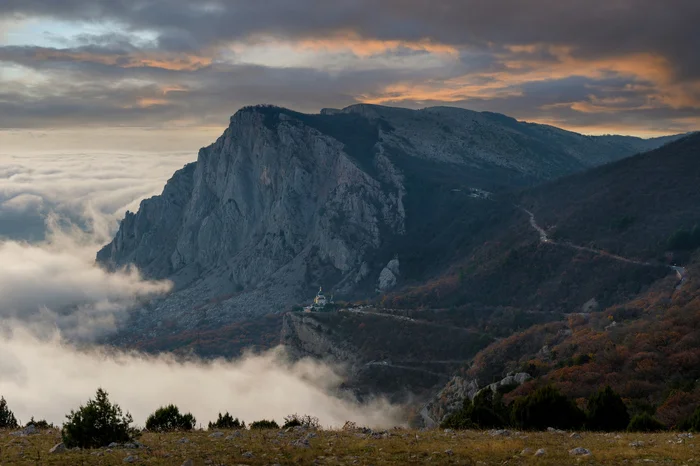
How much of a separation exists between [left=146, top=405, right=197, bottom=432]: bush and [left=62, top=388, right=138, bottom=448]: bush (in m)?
9.60

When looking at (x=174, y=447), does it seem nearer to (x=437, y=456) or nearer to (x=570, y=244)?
(x=437, y=456)

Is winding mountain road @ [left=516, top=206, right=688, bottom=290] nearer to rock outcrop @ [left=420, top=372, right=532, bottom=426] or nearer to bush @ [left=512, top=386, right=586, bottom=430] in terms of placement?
rock outcrop @ [left=420, top=372, right=532, bottom=426]

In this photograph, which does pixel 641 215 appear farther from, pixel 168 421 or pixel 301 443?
pixel 301 443

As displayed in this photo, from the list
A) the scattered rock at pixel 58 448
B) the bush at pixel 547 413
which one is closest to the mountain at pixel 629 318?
the bush at pixel 547 413

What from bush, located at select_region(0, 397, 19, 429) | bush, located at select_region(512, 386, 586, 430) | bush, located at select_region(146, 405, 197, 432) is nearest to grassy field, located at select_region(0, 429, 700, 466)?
bush, located at select_region(146, 405, 197, 432)

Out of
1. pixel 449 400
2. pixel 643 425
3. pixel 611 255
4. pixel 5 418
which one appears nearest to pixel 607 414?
pixel 643 425

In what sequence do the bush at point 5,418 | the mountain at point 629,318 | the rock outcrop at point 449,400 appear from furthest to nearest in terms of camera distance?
the rock outcrop at point 449,400 < the mountain at point 629,318 < the bush at point 5,418

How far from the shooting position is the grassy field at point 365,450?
24000mm

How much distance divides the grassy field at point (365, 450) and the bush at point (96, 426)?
Result: 1114mm

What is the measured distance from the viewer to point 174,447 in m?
27.3

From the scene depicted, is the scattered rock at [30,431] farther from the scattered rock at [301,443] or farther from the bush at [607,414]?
the bush at [607,414]

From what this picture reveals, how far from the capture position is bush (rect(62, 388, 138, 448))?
89.7 ft

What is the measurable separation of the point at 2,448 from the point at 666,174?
204 metres

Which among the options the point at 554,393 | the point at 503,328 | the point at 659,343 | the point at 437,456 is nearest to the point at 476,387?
the point at 659,343
